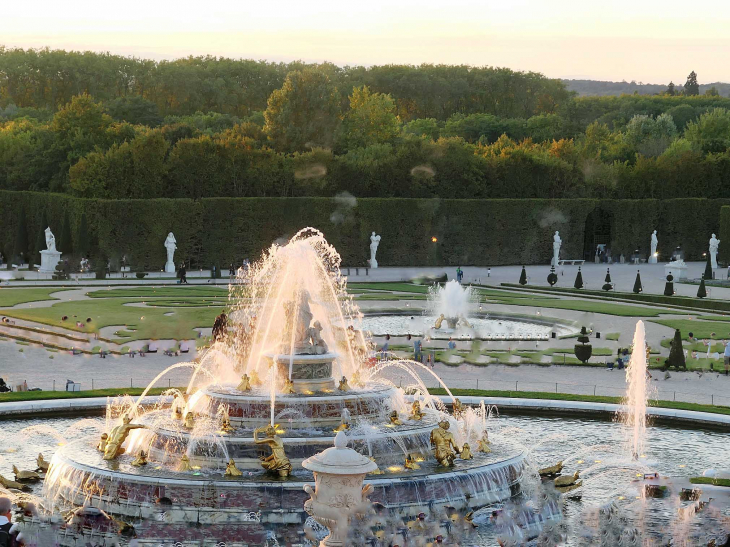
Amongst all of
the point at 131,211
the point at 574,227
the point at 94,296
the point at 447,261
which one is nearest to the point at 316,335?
the point at 94,296

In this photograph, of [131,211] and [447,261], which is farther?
[447,261]

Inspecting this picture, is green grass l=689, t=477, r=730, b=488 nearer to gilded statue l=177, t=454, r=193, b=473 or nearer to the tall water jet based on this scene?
the tall water jet

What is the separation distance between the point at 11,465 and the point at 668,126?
111m

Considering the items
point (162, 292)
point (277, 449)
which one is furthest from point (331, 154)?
point (277, 449)

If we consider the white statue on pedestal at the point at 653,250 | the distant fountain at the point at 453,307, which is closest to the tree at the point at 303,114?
the white statue on pedestal at the point at 653,250

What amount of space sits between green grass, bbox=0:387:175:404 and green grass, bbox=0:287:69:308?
1850cm

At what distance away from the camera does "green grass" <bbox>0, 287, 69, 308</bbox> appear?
46719 millimetres

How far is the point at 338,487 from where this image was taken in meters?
14.2

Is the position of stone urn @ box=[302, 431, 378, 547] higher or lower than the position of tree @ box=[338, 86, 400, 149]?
lower

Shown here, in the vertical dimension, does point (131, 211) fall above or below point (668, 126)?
below

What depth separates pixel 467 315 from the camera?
46.3 meters

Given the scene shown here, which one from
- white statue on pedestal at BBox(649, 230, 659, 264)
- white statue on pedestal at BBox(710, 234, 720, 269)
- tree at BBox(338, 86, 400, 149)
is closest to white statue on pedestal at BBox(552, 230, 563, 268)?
white statue on pedestal at BBox(649, 230, 659, 264)

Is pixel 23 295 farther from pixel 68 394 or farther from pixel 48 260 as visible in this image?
pixel 68 394

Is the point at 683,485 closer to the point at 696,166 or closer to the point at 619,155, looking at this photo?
the point at 696,166
